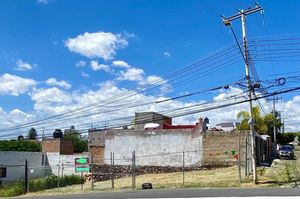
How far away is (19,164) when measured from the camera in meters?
58.2

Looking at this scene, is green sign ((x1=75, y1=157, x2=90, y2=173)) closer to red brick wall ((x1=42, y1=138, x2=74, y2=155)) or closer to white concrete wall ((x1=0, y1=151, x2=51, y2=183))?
white concrete wall ((x1=0, y1=151, x2=51, y2=183))

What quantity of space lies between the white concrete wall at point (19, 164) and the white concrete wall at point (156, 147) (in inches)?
402

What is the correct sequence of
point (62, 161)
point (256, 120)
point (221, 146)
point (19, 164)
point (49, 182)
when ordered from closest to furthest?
point (49, 182) → point (221, 146) → point (19, 164) → point (62, 161) → point (256, 120)

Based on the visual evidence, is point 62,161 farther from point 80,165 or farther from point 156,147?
point 80,165

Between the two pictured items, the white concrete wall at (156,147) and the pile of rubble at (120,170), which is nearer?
the white concrete wall at (156,147)

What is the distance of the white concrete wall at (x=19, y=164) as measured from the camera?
56.4 m

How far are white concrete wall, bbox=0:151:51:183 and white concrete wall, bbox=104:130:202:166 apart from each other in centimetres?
1021

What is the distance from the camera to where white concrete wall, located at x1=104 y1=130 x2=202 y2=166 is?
4641 cm

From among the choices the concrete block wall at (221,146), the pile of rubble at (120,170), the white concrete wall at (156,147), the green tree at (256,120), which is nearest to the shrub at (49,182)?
the pile of rubble at (120,170)

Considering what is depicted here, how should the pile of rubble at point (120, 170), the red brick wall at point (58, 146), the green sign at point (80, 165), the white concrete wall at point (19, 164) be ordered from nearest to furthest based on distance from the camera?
the green sign at point (80, 165), the pile of rubble at point (120, 170), the white concrete wall at point (19, 164), the red brick wall at point (58, 146)

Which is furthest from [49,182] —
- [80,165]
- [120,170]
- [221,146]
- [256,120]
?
[256,120]

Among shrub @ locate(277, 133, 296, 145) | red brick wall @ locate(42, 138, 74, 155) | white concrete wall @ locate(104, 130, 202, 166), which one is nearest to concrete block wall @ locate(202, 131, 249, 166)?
white concrete wall @ locate(104, 130, 202, 166)

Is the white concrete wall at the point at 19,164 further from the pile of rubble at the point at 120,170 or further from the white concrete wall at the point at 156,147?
the white concrete wall at the point at 156,147

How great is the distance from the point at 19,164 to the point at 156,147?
60.3 feet
